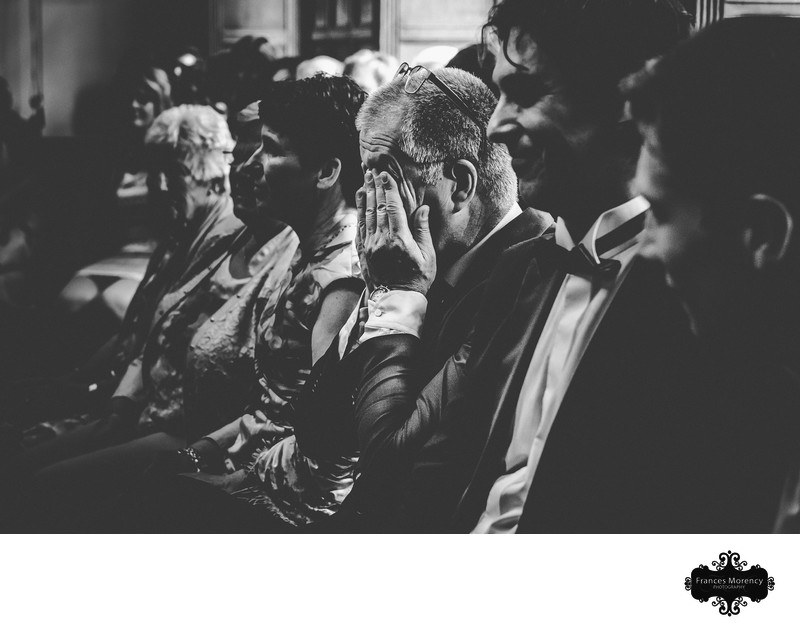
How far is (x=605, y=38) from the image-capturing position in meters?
2.92

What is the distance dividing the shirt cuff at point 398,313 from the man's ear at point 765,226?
1.09 metres

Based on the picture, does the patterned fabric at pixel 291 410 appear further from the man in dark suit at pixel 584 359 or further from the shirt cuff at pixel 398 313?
the man in dark suit at pixel 584 359

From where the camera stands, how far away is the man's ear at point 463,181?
3.19 m

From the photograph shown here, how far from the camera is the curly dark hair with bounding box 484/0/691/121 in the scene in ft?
9.54

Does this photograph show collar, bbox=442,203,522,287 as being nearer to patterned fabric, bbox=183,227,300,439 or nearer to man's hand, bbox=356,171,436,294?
man's hand, bbox=356,171,436,294

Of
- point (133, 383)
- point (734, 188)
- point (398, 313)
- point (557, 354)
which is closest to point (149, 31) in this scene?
point (133, 383)

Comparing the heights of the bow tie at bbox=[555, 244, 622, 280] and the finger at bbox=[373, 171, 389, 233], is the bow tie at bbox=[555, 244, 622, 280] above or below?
below

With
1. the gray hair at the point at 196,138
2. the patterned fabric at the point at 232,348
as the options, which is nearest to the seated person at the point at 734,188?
the patterned fabric at the point at 232,348

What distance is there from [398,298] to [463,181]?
1.52 ft

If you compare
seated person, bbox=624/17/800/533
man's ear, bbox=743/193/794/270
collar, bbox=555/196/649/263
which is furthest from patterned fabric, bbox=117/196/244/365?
man's ear, bbox=743/193/794/270

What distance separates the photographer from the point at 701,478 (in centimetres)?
300

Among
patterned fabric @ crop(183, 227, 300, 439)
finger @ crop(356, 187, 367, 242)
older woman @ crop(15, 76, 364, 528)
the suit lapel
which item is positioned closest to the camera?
the suit lapel
